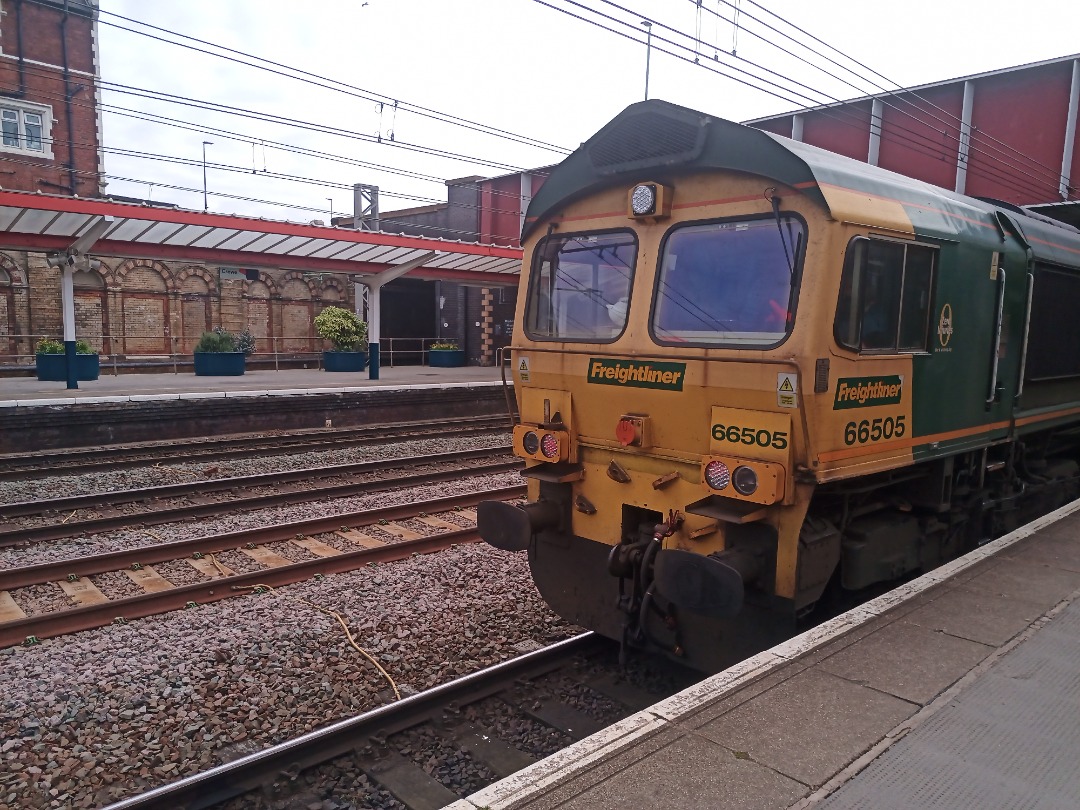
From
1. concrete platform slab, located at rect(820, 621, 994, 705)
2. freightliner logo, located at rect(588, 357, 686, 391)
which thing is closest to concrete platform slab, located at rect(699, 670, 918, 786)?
concrete platform slab, located at rect(820, 621, 994, 705)

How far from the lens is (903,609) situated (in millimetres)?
4703

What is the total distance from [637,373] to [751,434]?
890 millimetres

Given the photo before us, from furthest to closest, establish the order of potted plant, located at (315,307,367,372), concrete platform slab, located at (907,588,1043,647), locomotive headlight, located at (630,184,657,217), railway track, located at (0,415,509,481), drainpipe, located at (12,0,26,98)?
drainpipe, located at (12,0,26,98)
potted plant, located at (315,307,367,372)
railway track, located at (0,415,509,481)
locomotive headlight, located at (630,184,657,217)
concrete platform slab, located at (907,588,1043,647)

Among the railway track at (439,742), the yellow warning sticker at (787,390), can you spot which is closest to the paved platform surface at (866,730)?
the railway track at (439,742)

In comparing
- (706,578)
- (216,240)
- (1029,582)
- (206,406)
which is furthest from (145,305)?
(1029,582)

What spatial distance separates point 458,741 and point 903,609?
2.87 m

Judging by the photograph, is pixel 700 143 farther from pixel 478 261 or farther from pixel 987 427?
pixel 478 261

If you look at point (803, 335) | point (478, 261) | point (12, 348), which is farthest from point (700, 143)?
point (12, 348)

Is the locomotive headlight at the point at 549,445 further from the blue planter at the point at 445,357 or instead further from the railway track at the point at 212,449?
the blue planter at the point at 445,357

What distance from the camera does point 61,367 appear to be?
67.5ft

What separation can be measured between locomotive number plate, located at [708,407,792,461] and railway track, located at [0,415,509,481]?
34.7ft

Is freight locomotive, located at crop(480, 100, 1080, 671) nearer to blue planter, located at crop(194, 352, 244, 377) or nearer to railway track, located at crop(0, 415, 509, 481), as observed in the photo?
railway track, located at crop(0, 415, 509, 481)

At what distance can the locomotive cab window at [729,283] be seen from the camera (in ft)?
13.7

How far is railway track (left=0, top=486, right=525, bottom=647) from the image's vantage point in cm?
609
